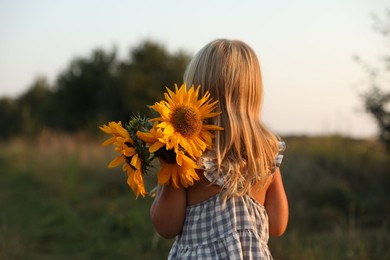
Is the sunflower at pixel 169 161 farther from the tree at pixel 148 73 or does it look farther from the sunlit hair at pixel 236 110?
the tree at pixel 148 73

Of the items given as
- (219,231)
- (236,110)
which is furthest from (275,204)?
(236,110)

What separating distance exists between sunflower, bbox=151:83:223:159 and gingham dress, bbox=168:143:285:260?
1.09ft

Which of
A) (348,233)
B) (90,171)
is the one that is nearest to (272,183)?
(348,233)

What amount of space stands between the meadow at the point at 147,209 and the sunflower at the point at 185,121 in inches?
106

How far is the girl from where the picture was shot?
242cm

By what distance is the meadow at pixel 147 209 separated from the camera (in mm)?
5258

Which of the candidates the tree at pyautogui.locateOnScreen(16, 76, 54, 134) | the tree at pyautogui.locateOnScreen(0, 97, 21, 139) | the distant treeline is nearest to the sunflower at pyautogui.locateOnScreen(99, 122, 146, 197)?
the distant treeline

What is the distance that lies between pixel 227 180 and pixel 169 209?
11.7 inches

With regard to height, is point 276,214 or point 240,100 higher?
point 240,100

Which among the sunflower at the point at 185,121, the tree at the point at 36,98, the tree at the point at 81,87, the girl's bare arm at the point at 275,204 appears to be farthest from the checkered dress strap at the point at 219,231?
the tree at the point at 36,98

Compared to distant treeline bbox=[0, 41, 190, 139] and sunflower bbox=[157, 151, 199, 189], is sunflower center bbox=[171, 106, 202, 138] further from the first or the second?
distant treeline bbox=[0, 41, 190, 139]

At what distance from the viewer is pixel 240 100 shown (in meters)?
2.54

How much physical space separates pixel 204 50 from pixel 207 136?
0.52 meters

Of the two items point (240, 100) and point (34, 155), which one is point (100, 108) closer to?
point (34, 155)
